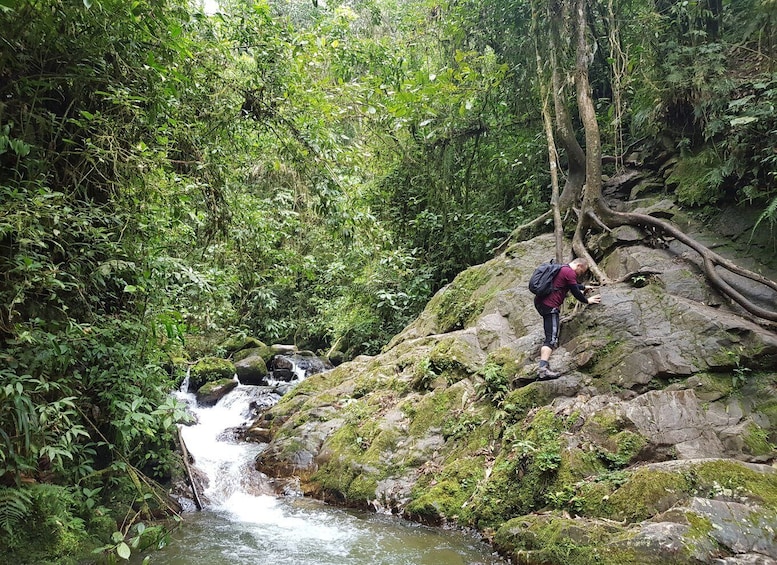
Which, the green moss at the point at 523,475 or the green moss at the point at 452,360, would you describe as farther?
the green moss at the point at 452,360

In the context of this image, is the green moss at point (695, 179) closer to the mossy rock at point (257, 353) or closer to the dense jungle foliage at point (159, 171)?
the dense jungle foliage at point (159, 171)

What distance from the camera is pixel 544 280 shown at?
22.2 ft

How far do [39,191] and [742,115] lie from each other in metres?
8.61

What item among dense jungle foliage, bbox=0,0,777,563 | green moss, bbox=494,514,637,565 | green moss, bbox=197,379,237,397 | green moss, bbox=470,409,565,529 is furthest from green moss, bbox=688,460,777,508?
green moss, bbox=197,379,237,397

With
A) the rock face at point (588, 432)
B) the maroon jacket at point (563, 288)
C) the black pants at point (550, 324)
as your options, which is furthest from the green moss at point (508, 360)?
the maroon jacket at point (563, 288)

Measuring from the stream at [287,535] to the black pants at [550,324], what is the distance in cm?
278

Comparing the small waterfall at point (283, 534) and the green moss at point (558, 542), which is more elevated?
the green moss at point (558, 542)

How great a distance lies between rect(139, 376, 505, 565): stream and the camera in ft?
17.2

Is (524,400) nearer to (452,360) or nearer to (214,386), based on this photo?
(452,360)

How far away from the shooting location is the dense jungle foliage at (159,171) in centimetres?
403

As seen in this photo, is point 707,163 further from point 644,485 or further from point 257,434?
point 257,434

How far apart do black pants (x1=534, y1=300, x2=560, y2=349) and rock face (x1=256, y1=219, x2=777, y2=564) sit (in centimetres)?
26

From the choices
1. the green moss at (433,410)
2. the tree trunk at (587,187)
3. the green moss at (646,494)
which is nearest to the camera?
the green moss at (646,494)

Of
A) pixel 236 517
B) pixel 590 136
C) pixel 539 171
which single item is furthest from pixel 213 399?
pixel 590 136
